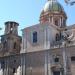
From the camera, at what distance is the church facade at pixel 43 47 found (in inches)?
1413

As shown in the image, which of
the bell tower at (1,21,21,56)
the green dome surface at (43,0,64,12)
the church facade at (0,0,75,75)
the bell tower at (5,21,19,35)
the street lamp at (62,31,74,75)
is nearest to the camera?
the street lamp at (62,31,74,75)

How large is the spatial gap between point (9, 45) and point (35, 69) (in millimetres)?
8731

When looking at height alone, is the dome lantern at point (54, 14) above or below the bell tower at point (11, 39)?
above

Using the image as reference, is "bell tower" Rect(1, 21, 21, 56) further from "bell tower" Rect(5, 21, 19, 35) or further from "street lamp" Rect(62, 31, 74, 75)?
"street lamp" Rect(62, 31, 74, 75)

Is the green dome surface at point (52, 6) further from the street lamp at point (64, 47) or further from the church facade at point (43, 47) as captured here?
the street lamp at point (64, 47)

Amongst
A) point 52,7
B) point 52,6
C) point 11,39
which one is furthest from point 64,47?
point 11,39

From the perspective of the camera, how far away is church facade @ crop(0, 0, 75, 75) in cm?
3589

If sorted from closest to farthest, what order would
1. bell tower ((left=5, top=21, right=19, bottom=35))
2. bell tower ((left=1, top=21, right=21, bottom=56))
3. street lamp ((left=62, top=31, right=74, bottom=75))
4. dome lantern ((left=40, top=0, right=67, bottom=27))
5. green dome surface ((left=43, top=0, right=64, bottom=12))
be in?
1. street lamp ((left=62, top=31, right=74, bottom=75))
2. dome lantern ((left=40, top=0, right=67, bottom=27))
3. bell tower ((left=1, top=21, right=21, bottom=56))
4. green dome surface ((left=43, top=0, right=64, bottom=12))
5. bell tower ((left=5, top=21, right=19, bottom=35))

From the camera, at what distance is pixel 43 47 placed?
3853 centimetres

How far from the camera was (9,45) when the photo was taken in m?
45.4

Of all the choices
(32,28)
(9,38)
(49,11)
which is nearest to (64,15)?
(49,11)

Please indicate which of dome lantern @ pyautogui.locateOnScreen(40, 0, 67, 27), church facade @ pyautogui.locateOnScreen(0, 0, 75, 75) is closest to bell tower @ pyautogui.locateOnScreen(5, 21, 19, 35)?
church facade @ pyautogui.locateOnScreen(0, 0, 75, 75)

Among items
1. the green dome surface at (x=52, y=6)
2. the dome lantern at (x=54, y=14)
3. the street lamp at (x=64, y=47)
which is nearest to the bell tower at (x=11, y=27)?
the dome lantern at (x=54, y=14)

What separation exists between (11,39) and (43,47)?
9240 mm
